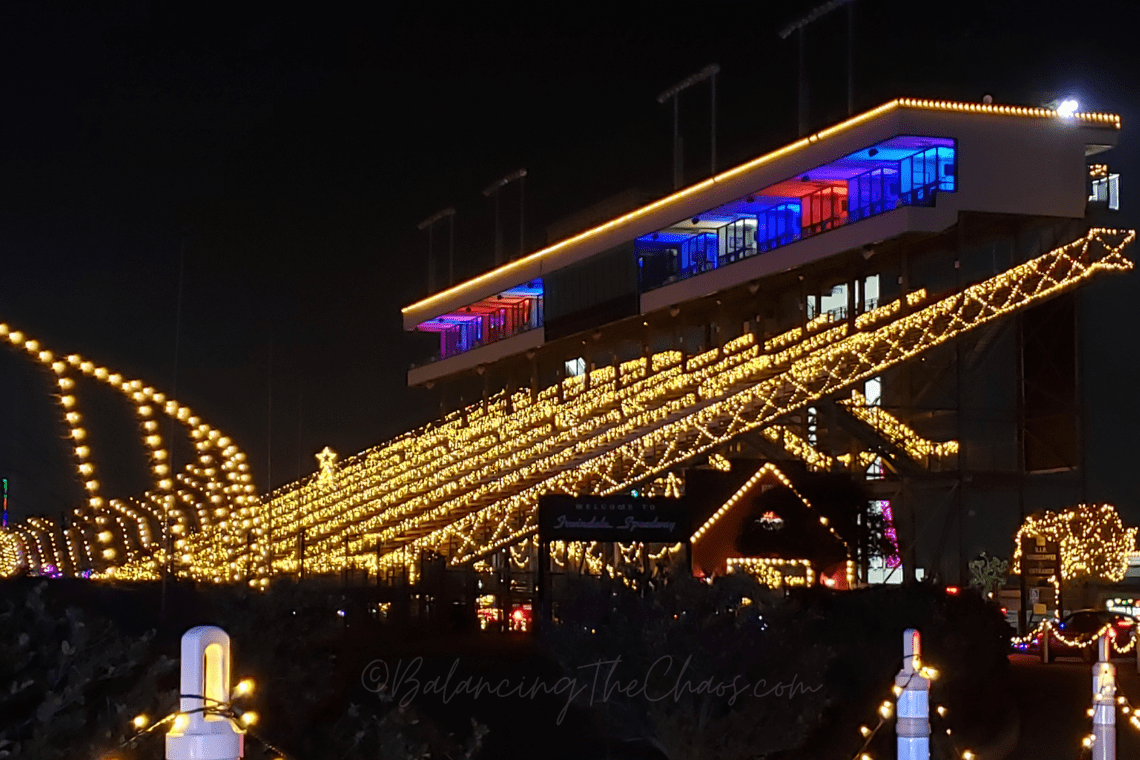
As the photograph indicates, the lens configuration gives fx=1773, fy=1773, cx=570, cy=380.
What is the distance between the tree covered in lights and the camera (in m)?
46.2

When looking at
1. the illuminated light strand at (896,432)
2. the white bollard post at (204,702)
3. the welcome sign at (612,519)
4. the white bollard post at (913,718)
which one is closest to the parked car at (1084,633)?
the welcome sign at (612,519)

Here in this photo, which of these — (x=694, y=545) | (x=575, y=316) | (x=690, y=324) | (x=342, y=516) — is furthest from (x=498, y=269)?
(x=694, y=545)

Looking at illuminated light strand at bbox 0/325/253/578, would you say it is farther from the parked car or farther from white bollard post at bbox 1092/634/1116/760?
the parked car

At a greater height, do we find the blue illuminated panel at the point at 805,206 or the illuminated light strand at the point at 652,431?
the blue illuminated panel at the point at 805,206

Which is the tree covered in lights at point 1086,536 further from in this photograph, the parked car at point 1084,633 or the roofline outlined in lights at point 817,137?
the roofline outlined in lights at point 817,137

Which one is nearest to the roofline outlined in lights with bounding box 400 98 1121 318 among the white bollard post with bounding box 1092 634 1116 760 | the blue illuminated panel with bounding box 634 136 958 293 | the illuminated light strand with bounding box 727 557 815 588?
the blue illuminated panel with bounding box 634 136 958 293

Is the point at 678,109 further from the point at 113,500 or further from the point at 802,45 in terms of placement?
the point at 113,500

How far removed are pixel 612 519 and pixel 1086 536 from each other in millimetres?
24786

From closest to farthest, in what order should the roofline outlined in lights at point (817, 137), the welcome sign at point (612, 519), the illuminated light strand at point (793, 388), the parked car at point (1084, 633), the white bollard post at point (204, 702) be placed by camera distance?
the white bollard post at point (204, 702) < the welcome sign at point (612, 519) < the parked car at point (1084, 633) < the illuminated light strand at point (793, 388) < the roofline outlined in lights at point (817, 137)

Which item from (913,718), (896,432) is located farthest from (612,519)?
(896,432)

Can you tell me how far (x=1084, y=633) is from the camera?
36062mm

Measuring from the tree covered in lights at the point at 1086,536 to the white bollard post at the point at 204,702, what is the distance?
1659 inches

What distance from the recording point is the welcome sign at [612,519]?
25.4 metres

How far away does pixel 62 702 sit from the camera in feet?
32.0
